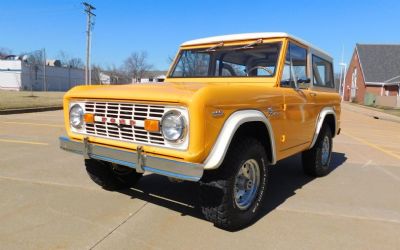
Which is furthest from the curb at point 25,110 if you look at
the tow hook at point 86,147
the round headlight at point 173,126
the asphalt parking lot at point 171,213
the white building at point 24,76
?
the white building at point 24,76

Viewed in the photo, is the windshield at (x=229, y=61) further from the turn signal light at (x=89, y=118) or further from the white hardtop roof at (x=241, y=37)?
the turn signal light at (x=89, y=118)

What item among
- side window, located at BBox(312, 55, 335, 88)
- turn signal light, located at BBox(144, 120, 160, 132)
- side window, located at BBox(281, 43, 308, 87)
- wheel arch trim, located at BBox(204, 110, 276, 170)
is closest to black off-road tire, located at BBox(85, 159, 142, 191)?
turn signal light, located at BBox(144, 120, 160, 132)

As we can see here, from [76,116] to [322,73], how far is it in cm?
415

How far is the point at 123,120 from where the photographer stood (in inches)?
151

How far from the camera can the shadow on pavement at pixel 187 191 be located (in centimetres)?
470

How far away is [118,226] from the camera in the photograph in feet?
13.1

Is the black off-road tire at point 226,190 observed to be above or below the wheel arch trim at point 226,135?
below

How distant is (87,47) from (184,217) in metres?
35.9

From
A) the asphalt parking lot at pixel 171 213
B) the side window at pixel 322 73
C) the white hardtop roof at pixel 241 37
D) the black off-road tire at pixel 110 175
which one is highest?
the white hardtop roof at pixel 241 37

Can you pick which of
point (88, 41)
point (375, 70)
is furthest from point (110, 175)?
point (375, 70)

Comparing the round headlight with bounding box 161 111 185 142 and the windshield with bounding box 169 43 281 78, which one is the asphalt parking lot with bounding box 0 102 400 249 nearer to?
the round headlight with bounding box 161 111 185 142

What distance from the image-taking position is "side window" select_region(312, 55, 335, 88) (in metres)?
6.19

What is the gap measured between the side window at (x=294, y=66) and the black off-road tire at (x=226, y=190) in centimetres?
143

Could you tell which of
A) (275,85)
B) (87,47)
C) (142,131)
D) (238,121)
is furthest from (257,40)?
(87,47)
